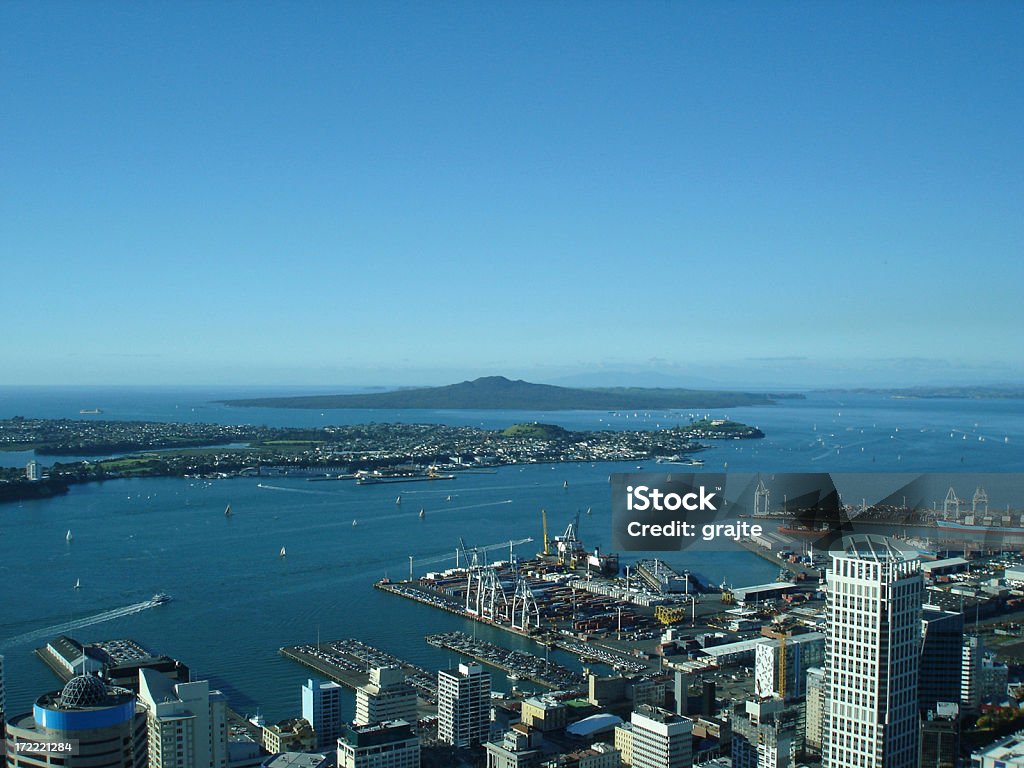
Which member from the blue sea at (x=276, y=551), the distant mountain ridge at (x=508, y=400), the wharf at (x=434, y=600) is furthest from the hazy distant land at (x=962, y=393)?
the wharf at (x=434, y=600)

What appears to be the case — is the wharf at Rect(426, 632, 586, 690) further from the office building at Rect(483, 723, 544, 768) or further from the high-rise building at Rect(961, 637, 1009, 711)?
the high-rise building at Rect(961, 637, 1009, 711)

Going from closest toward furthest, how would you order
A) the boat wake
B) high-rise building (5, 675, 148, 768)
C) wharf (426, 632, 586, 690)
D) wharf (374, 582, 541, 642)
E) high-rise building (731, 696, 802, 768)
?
high-rise building (5, 675, 148, 768)
high-rise building (731, 696, 802, 768)
wharf (426, 632, 586, 690)
the boat wake
wharf (374, 582, 541, 642)

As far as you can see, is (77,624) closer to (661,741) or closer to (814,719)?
(661,741)

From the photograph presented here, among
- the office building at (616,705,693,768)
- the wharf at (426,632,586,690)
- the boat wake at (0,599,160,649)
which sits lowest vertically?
the wharf at (426,632,586,690)

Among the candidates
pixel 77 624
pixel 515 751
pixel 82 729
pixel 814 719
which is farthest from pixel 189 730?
pixel 77 624

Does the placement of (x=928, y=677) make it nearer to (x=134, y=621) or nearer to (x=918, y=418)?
(x=134, y=621)

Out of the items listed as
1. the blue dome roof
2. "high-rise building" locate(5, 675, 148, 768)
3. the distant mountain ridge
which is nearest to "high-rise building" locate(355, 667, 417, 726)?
"high-rise building" locate(5, 675, 148, 768)
